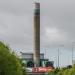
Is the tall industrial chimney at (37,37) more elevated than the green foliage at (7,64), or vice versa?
the tall industrial chimney at (37,37)

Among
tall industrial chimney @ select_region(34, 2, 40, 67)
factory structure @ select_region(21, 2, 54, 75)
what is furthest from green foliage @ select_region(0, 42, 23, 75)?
tall industrial chimney @ select_region(34, 2, 40, 67)

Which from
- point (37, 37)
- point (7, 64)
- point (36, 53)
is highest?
point (37, 37)

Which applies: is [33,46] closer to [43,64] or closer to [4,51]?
[43,64]

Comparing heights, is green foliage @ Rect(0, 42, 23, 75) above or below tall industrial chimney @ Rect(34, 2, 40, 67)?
below

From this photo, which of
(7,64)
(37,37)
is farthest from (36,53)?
(7,64)

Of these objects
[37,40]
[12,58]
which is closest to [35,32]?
[37,40]

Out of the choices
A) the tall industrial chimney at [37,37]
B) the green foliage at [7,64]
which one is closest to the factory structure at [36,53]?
the tall industrial chimney at [37,37]

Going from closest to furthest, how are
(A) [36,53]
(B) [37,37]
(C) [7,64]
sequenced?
(C) [7,64], (B) [37,37], (A) [36,53]

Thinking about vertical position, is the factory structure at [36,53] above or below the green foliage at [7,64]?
above

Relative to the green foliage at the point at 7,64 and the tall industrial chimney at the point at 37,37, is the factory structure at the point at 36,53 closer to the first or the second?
the tall industrial chimney at the point at 37,37

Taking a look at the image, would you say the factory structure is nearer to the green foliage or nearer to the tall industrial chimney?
the tall industrial chimney

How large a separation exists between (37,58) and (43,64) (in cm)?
448

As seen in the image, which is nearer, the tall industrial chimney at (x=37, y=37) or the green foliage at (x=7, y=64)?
the green foliage at (x=7, y=64)

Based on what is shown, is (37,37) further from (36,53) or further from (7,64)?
(7,64)
